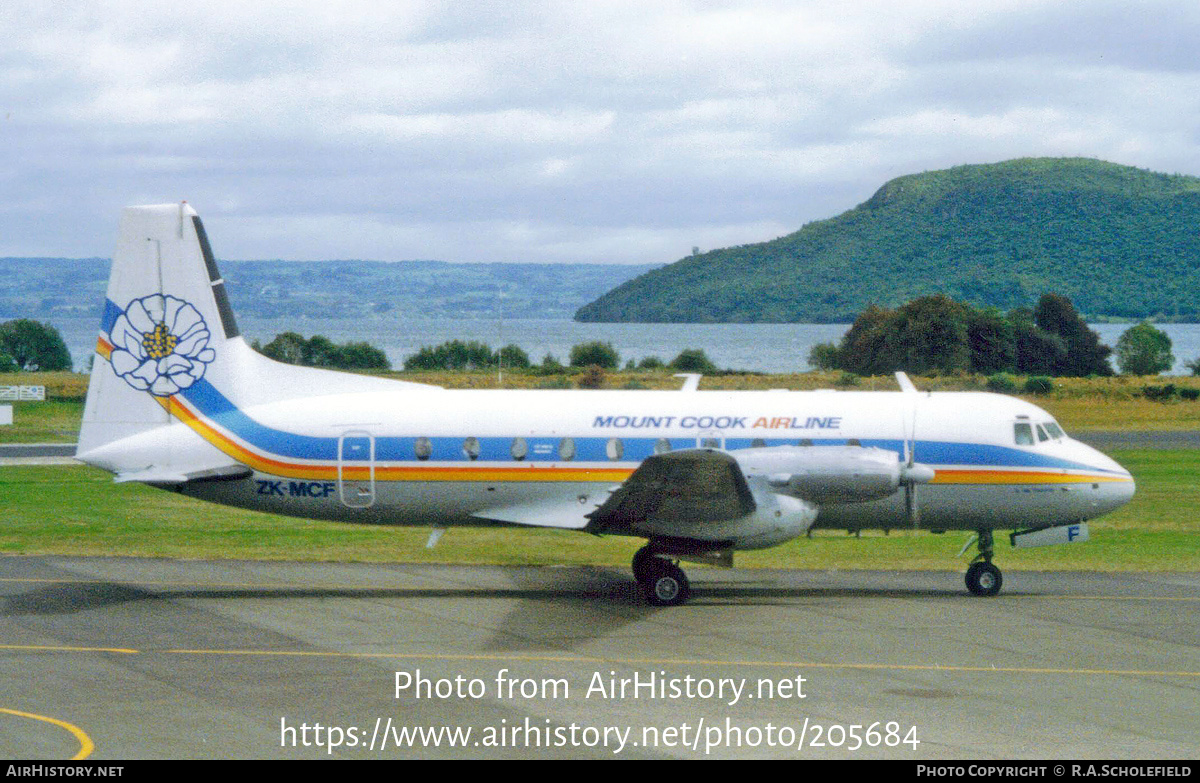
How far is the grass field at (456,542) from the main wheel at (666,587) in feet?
15.6

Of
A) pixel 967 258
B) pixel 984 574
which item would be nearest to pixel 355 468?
pixel 984 574

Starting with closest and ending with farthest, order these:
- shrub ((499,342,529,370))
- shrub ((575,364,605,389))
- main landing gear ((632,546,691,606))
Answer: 1. main landing gear ((632,546,691,606))
2. shrub ((575,364,605,389))
3. shrub ((499,342,529,370))

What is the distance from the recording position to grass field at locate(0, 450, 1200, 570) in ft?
87.9

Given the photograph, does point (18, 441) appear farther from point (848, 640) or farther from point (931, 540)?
point (848, 640)

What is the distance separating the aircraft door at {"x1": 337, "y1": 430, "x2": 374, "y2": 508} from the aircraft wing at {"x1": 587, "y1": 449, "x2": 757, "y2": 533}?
12.0 ft

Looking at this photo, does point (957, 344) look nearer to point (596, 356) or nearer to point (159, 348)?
point (596, 356)

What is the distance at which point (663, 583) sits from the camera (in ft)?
68.0

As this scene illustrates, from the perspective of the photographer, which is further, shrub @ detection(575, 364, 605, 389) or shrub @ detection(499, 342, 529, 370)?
shrub @ detection(499, 342, 529, 370)

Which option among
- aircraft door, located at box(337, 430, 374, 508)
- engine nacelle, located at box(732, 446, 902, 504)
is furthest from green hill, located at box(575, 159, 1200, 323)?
aircraft door, located at box(337, 430, 374, 508)

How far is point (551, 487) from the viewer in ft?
69.6

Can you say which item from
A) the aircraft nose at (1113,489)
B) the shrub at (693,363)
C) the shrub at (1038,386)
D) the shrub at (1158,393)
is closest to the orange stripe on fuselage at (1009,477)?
the aircraft nose at (1113,489)

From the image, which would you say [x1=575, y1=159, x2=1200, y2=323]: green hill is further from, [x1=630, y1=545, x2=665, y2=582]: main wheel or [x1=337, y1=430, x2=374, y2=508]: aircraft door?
[x1=337, y1=430, x2=374, y2=508]: aircraft door

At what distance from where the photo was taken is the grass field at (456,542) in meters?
26.8

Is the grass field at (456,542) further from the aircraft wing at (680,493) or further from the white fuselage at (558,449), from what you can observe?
the aircraft wing at (680,493)
